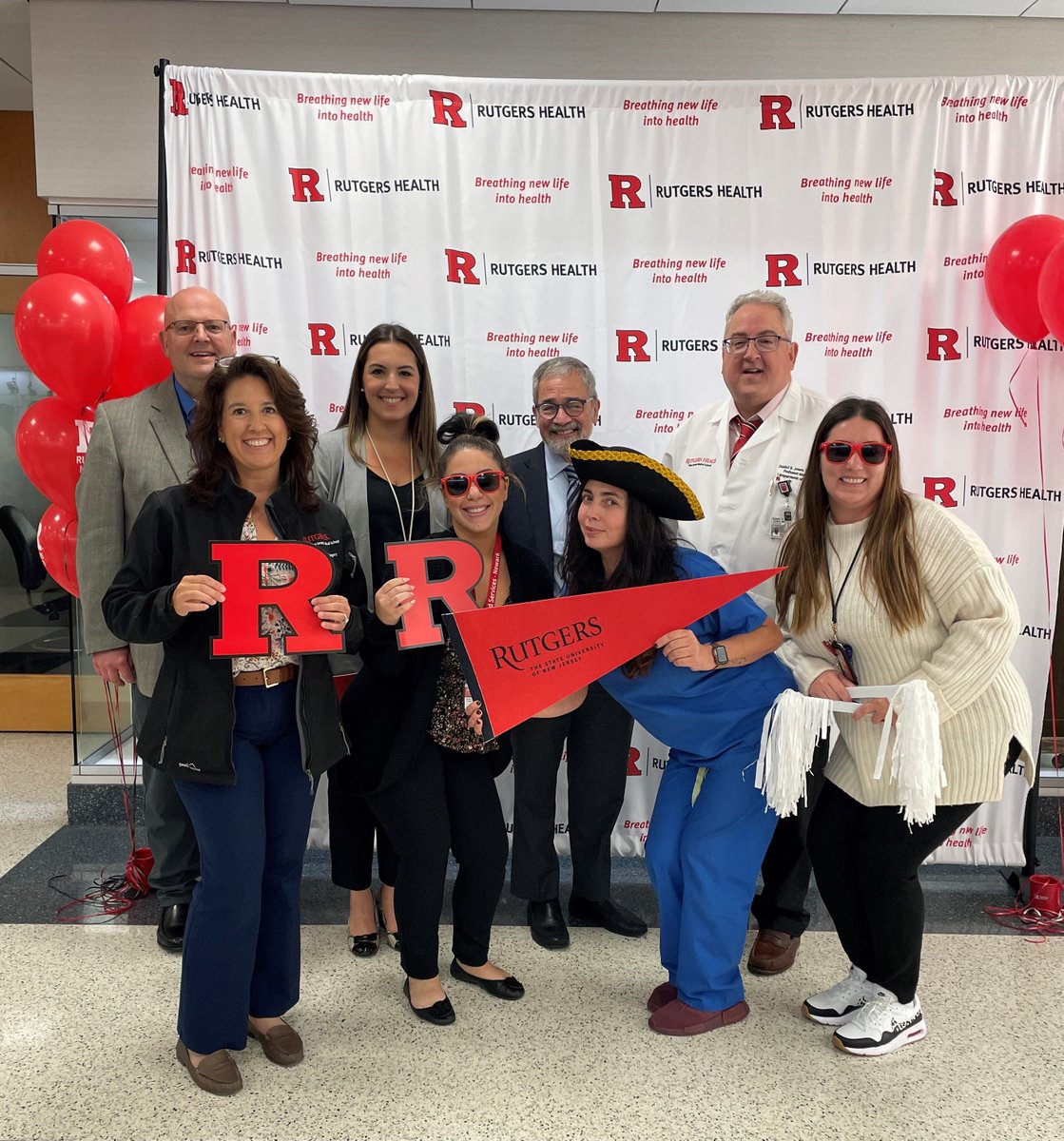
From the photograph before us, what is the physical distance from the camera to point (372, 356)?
2.66m

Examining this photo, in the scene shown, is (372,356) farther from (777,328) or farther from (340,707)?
(777,328)

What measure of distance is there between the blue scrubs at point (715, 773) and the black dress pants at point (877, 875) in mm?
167

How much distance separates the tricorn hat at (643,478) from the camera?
7.34ft

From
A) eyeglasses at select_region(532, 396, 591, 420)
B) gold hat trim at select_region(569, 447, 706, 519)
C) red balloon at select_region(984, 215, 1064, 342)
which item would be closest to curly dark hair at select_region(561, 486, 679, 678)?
gold hat trim at select_region(569, 447, 706, 519)

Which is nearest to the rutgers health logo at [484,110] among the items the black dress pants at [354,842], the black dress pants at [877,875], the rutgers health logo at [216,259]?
the rutgers health logo at [216,259]

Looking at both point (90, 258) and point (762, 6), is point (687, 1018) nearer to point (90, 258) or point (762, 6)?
point (90, 258)

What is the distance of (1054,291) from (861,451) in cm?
135

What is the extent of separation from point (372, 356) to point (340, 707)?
1037mm

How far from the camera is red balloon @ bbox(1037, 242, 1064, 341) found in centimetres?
294

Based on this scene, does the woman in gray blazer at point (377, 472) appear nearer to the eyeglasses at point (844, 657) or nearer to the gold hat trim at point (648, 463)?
the gold hat trim at point (648, 463)

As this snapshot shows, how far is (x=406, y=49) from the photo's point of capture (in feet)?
13.6

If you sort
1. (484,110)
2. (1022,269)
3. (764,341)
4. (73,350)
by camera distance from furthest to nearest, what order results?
(484,110) → (1022,269) → (73,350) → (764,341)

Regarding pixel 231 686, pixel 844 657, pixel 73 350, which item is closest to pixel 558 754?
pixel 844 657

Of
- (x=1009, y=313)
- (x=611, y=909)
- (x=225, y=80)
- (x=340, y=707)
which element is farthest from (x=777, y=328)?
(x=225, y=80)
